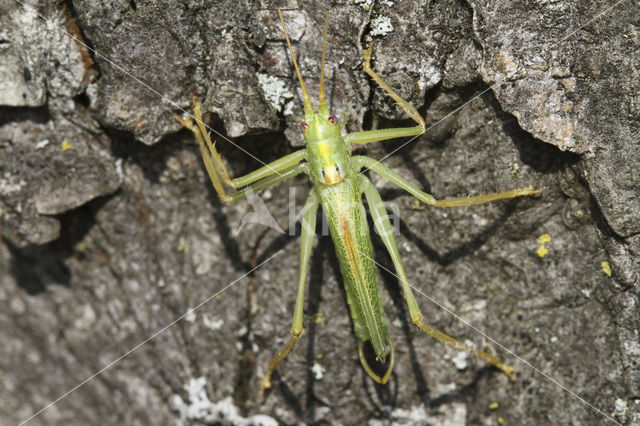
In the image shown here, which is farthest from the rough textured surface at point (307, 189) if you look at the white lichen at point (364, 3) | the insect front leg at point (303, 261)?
the insect front leg at point (303, 261)

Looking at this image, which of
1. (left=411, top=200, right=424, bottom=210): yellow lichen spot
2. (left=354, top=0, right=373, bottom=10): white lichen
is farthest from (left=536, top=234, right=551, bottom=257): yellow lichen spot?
(left=354, top=0, right=373, bottom=10): white lichen

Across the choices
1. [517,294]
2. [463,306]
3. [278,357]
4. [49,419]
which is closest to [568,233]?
[517,294]

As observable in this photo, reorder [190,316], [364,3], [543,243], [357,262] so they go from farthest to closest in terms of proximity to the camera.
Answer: [190,316] → [357,262] → [543,243] → [364,3]

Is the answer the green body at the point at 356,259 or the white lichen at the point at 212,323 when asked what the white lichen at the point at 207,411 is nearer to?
the white lichen at the point at 212,323

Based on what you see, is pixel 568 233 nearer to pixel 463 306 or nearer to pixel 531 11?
pixel 463 306

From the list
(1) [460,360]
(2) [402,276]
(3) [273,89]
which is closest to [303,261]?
(2) [402,276]

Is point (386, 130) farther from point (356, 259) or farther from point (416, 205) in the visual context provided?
point (356, 259)
